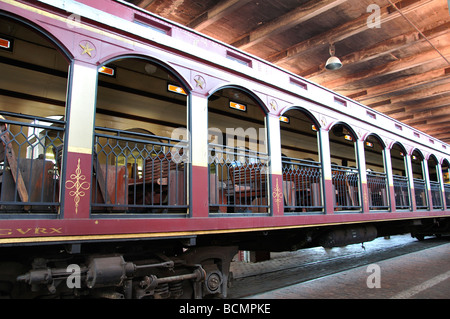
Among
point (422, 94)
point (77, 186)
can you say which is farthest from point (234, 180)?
point (422, 94)

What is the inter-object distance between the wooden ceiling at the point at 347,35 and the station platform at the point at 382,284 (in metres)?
4.70

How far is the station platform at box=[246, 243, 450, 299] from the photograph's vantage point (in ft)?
16.4

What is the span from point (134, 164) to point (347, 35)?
5.58m

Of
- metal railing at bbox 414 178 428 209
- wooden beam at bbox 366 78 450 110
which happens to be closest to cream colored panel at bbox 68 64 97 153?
metal railing at bbox 414 178 428 209

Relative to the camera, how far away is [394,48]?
7.66m

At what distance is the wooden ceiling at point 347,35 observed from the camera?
20.8 feet

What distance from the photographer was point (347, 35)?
276 inches

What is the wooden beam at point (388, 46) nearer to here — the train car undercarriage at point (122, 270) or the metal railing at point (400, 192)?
the metal railing at point (400, 192)

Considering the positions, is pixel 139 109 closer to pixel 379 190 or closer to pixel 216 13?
pixel 216 13

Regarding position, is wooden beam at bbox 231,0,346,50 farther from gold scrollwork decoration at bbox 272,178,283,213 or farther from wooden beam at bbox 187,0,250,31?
gold scrollwork decoration at bbox 272,178,283,213

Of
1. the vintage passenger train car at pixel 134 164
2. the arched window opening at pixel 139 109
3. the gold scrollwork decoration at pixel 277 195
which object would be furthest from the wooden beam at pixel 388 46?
the gold scrollwork decoration at pixel 277 195
